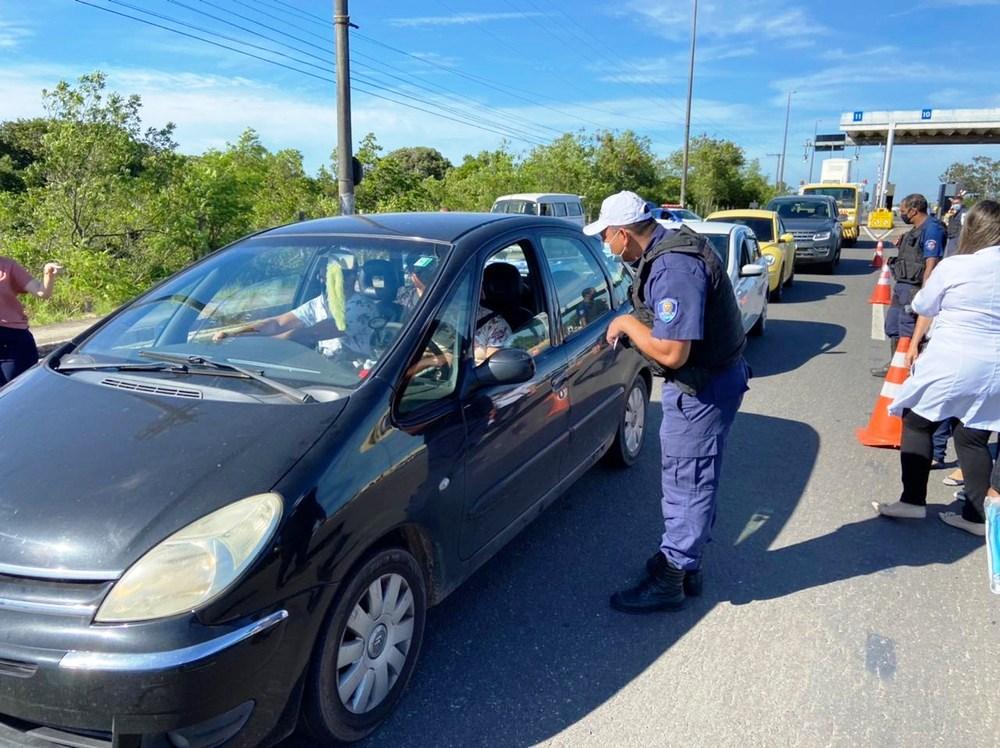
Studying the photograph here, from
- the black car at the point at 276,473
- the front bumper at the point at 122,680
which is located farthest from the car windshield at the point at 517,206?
Answer: the front bumper at the point at 122,680

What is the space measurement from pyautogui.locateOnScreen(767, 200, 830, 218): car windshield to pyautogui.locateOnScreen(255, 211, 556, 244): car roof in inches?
652

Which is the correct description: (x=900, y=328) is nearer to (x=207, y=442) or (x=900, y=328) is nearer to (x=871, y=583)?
(x=871, y=583)

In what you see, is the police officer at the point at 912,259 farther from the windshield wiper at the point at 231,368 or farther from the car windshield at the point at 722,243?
the windshield wiper at the point at 231,368

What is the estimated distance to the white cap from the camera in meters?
3.01

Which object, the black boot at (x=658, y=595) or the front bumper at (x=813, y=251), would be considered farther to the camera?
the front bumper at (x=813, y=251)

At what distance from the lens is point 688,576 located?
3381 mm

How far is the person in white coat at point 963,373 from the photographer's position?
367cm

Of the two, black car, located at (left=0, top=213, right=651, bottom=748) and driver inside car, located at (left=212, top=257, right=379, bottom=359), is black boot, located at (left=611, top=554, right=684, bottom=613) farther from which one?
driver inside car, located at (left=212, top=257, right=379, bottom=359)

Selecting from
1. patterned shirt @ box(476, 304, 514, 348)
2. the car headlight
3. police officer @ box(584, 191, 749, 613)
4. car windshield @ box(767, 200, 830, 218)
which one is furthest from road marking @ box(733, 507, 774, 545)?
car windshield @ box(767, 200, 830, 218)

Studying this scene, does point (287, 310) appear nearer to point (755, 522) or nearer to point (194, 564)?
point (194, 564)

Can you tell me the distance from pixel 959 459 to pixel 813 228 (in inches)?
569

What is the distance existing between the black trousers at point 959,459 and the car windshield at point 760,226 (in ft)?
33.2

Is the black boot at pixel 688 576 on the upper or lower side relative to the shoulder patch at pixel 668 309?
lower

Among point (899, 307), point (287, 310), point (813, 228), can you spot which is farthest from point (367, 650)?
point (813, 228)
